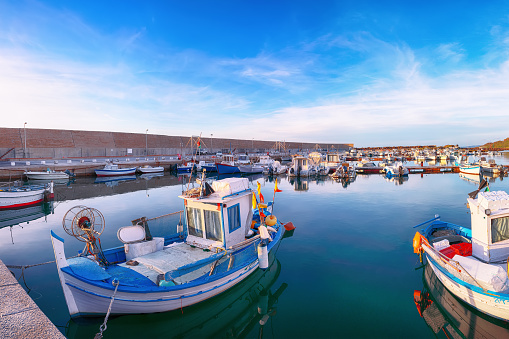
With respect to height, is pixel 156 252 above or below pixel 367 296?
above

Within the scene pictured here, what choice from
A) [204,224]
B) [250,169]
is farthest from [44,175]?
[204,224]

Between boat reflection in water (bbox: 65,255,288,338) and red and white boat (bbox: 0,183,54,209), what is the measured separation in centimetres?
2127

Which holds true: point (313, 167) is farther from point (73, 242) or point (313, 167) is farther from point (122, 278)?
point (122, 278)

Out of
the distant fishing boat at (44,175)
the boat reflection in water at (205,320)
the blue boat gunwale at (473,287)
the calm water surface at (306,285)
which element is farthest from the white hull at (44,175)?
the blue boat gunwale at (473,287)

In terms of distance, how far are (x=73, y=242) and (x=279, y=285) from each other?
39.7 feet

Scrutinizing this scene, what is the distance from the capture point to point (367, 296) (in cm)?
868

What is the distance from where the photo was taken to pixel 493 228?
28.3 feet

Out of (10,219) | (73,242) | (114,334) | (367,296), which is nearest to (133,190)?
(10,219)

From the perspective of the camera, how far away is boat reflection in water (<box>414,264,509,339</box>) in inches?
275

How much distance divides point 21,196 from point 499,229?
32136 mm

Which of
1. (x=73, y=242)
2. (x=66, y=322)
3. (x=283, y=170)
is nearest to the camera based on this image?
(x=66, y=322)

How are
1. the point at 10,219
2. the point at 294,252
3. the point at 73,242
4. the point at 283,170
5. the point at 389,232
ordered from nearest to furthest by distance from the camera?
the point at 294,252 < the point at 73,242 < the point at 389,232 < the point at 10,219 < the point at 283,170

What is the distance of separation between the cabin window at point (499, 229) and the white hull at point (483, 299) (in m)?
2.34

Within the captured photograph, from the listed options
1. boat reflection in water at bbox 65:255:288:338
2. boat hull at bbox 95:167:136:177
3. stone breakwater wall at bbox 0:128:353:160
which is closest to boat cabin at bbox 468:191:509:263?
boat reflection in water at bbox 65:255:288:338
